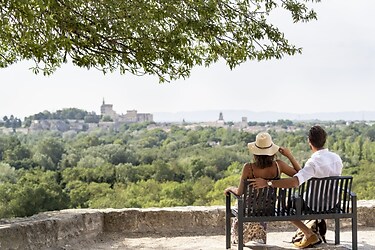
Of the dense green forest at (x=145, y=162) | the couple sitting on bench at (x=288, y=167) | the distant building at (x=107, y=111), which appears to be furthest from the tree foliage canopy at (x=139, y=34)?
the distant building at (x=107, y=111)

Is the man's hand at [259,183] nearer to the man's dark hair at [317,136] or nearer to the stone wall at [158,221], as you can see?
the man's dark hair at [317,136]

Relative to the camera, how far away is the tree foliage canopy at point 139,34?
4445mm

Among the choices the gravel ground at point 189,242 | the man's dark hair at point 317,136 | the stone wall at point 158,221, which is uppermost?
the man's dark hair at point 317,136

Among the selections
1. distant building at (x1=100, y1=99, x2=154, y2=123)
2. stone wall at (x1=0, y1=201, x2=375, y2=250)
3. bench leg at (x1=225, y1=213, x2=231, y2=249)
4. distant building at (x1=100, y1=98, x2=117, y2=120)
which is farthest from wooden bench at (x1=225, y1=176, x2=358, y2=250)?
distant building at (x1=100, y1=98, x2=117, y2=120)

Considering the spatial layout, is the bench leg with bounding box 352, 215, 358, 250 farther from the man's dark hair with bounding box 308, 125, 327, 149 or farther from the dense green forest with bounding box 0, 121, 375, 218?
the dense green forest with bounding box 0, 121, 375, 218

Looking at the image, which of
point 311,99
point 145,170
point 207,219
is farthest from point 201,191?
point 311,99

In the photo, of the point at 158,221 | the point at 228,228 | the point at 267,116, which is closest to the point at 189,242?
the point at 158,221

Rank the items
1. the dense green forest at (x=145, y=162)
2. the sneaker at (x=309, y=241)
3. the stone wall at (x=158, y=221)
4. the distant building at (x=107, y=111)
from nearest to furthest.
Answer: the sneaker at (x=309, y=241), the stone wall at (x=158, y=221), the dense green forest at (x=145, y=162), the distant building at (x=107, y=111)

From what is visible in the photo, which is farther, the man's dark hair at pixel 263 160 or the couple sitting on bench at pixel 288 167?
the man's dark hair at pixel 263 160

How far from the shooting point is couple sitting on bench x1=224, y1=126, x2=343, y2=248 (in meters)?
4.56

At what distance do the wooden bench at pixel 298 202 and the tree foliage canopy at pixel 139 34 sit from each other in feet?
4.38

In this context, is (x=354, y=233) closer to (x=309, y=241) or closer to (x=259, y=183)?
(x=309, y=241)

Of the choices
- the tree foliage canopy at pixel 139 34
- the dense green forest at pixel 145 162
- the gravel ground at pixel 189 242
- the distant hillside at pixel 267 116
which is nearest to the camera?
the tree foliage canopy at pixel 139 34

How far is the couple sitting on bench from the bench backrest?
0.06m
